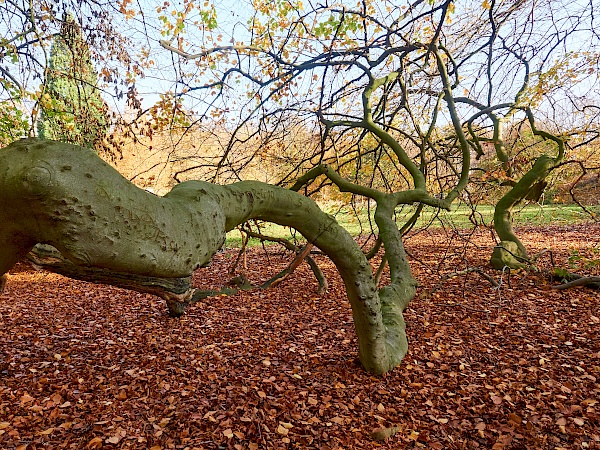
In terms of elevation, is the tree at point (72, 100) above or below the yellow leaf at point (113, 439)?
above

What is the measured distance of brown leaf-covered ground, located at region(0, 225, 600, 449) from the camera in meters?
2.71

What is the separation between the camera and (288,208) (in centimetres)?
262

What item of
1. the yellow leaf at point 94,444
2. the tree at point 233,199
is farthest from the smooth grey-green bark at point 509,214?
the yellow leaf at point 94,444

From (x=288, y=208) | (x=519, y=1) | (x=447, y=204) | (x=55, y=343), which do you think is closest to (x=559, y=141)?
(x=519, y=1)

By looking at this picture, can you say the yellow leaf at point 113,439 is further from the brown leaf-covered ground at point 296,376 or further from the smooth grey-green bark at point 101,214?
the smooth grey-green bark at point 101,214

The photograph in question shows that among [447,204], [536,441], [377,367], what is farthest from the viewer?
[447,204]

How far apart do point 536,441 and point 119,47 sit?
4613mm

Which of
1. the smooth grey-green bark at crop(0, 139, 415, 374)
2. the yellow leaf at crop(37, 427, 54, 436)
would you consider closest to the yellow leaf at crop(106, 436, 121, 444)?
the yellow leaf at crop(37, 427, 54, 436)

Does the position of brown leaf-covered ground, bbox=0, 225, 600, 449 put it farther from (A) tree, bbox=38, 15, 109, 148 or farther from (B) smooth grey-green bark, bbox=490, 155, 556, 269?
(A) tree, bbox=38, 15, 109, 148

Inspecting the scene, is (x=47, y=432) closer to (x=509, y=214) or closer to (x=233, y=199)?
(x=233, y=199)

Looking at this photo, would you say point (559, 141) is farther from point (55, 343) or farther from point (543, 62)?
point (55, 343)

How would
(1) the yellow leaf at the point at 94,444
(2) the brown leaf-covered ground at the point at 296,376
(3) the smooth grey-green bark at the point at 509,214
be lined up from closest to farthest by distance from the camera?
(1) the yellow leaf at the point at 94,444, (2) the brown leaf-covered ground at the point at 296,376, (3) the smooth grey-green bark at the point at 509,214

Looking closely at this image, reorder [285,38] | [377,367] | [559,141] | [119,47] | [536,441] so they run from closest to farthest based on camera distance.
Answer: [536,441], [377,367], [119,47], [285,38], [559,141]

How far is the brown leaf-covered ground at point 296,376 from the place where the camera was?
2.71m
